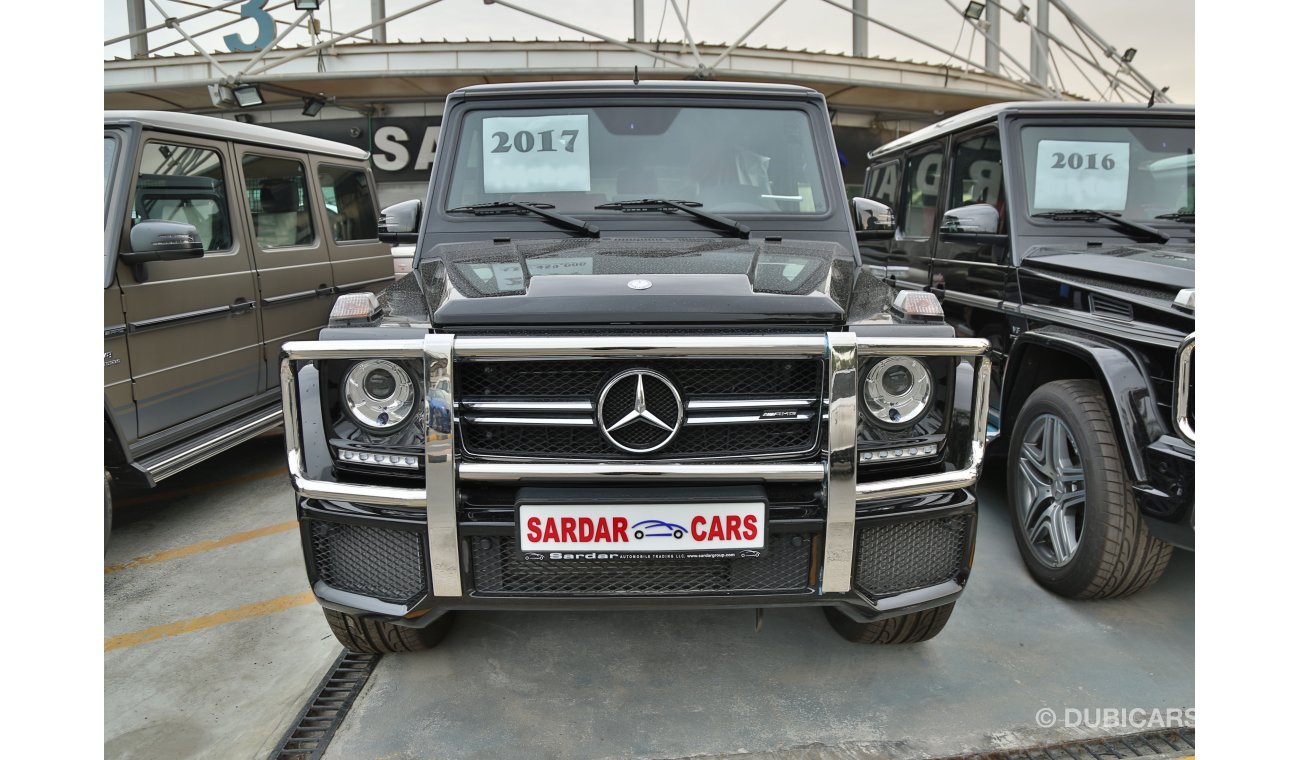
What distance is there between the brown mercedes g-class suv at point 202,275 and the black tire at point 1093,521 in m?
3.96

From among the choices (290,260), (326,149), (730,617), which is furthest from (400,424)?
(326,149)

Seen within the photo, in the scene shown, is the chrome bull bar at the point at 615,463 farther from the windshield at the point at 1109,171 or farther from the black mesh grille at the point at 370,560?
the windshield at the point at 1109,171

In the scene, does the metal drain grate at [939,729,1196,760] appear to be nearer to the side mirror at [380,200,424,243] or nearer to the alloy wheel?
the alloy wheel

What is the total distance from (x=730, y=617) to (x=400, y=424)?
1.60m

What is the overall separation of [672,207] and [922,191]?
2.71 metres

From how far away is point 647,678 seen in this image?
105 inches

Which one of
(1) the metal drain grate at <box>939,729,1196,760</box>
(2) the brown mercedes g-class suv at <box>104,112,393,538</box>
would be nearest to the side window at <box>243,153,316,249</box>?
(2) the brown mercedes g-class suv at <box>104,112,393,538</box>

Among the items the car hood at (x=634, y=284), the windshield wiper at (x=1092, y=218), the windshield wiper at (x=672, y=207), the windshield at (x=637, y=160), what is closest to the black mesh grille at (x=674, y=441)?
the car hood at (x=634, y=284)

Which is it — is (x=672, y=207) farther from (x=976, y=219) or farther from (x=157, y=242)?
(x=157, y=242)

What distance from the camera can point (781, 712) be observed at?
2.48 meters

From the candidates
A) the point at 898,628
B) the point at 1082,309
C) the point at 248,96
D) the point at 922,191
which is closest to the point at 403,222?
the point at 898,628

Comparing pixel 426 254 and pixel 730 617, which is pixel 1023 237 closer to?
pixel 730 617

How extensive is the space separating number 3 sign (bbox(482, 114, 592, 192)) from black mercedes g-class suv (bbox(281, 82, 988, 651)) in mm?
885

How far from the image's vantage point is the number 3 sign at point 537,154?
10.0ft
